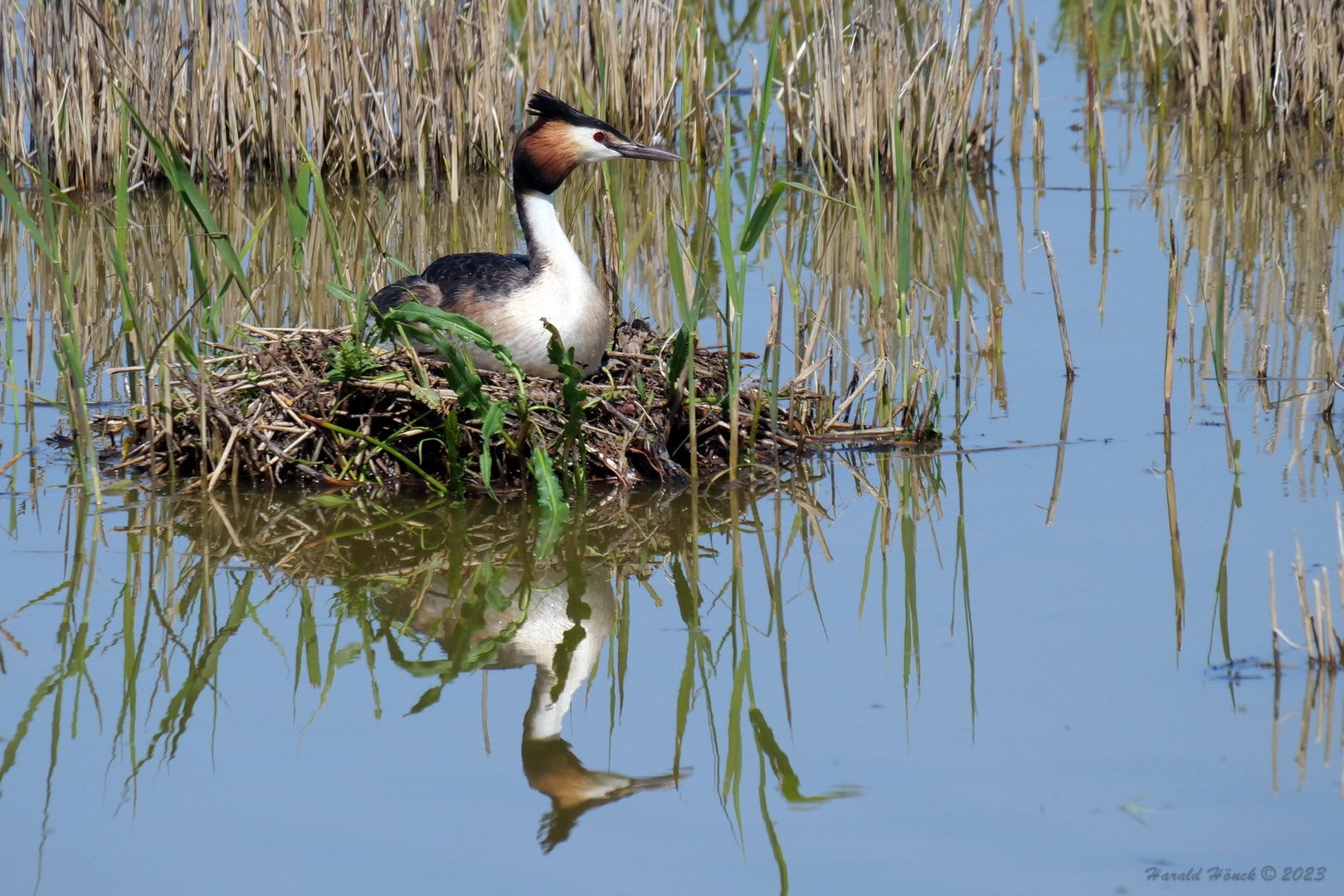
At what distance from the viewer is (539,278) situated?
5.37 metres

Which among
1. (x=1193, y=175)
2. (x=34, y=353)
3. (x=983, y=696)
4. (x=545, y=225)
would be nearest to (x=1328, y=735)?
(x=983, y=696)

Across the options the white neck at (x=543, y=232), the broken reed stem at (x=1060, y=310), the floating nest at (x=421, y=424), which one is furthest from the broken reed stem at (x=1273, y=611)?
the white neck at (x=543, y=232)

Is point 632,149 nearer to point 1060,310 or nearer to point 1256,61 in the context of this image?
point 1060,310

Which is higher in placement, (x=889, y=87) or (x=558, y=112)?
(x=889, y=87)

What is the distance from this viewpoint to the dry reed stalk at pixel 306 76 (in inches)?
352

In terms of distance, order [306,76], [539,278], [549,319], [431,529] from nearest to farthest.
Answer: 1. [431,529]
2. [549,319]
3. [539,278]
4. [306,76]

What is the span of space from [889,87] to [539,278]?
382 centimetres

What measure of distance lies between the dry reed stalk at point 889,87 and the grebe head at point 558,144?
3302 millimetres

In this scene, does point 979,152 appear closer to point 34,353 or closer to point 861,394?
point 861,394

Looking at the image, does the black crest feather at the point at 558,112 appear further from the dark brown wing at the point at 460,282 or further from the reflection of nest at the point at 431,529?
the reflection of nest at the point at 431,529

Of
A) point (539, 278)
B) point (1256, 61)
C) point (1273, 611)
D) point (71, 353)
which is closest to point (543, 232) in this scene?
point (539, 278)

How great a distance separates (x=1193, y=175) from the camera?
920 centimetres

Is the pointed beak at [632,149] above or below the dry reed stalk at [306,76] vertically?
below

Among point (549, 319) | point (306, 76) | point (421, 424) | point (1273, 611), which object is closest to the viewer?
point (1273, 611)
